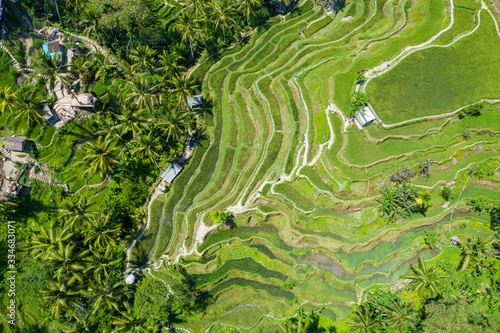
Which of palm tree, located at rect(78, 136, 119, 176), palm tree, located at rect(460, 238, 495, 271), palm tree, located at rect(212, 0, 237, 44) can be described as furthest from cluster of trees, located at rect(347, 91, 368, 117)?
palm tree, located at rect(78, 136, 119, 176)

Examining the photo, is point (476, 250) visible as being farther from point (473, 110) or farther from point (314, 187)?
point (314, 187)

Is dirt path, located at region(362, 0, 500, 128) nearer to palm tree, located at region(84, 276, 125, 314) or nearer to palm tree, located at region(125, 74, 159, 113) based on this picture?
palm tree, located at region(125, 74, 159, 113)

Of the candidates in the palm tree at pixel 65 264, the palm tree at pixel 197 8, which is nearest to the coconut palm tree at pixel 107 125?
the palm tree at pixel 65 264

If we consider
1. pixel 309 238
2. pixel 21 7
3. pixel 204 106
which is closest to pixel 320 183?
pixel 309 238

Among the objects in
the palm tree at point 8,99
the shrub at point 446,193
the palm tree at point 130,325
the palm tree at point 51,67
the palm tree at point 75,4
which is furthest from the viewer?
the shrub at point 446,193

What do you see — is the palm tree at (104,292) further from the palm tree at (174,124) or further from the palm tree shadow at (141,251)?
the palm tree at (174,124)

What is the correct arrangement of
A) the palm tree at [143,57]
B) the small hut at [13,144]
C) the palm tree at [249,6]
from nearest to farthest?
the small hut at [13,144] → the palm tree at [143,57] → the palm tree at [249,6]

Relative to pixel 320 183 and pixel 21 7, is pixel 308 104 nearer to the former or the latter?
pixel 320 183

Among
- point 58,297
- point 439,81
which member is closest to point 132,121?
point 58,297
